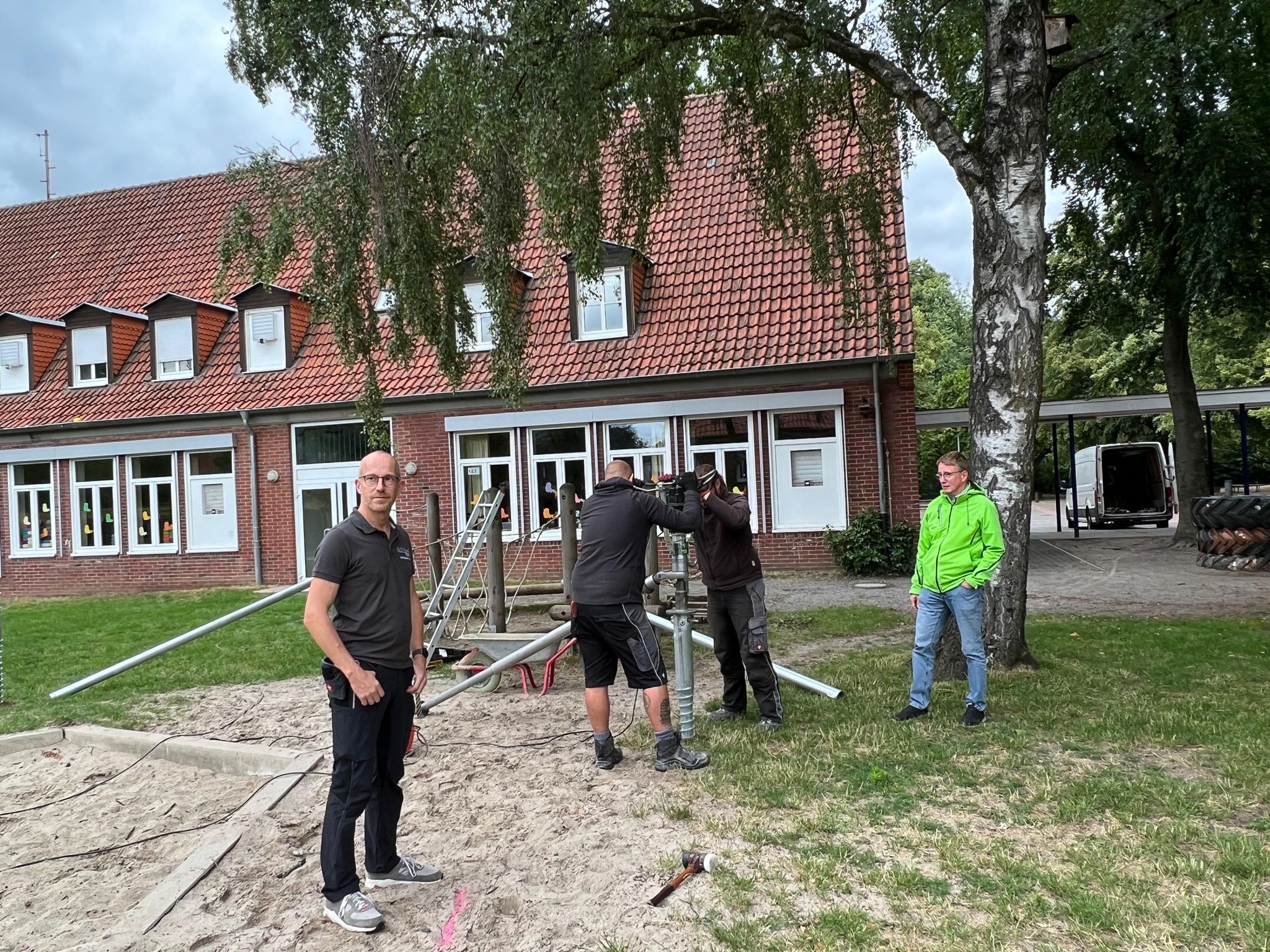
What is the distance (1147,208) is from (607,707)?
55.2ft

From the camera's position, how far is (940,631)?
605cm

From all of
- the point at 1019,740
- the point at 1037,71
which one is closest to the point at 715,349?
the point at 1037,71

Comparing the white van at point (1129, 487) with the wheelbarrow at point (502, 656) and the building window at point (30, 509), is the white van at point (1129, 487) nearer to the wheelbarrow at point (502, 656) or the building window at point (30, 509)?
the wheelbarrow at point (502, 656)

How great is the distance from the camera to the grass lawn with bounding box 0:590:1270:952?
3287 mm

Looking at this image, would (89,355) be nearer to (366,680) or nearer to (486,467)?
(486,467)

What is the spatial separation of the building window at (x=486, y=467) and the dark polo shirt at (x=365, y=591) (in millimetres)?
13935

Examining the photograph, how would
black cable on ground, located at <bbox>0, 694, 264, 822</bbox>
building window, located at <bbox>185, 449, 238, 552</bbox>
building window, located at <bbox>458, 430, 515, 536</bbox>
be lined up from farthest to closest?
building window, located at <bbox>185, 449, 238, 552</bbox>
building window, located at <bbox>458, 430, 515, 536</bbox>
black cable on ground, located at <bbox>0, 694, 264, 822</bbox>

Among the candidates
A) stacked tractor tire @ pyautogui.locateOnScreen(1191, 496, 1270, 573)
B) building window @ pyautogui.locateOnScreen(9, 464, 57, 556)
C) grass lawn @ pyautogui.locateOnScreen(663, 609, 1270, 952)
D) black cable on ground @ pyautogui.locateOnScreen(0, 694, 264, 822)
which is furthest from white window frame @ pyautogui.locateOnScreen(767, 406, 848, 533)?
building window @ pyautogui.locateOnScreen(9, 464, 57, 556)

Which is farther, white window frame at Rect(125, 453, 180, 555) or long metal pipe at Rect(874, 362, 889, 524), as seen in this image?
white window frame at Rect(125, 453, 180, 555)

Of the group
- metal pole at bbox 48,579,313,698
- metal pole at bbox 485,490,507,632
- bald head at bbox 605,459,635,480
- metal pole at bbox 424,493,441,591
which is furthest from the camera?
metal pole at bbox 424,493,441,591

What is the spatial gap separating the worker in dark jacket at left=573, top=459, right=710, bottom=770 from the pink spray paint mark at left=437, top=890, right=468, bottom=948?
1589 millimetres

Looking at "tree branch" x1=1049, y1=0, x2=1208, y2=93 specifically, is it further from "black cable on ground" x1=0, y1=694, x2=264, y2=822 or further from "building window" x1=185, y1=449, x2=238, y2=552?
"building window" x1=185, y1=449, x2=238, y2=552

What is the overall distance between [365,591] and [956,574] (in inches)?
154

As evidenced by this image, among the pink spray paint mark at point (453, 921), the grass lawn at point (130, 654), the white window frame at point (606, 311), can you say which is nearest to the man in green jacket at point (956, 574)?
the pink spray paint mark at point (453, 921)
